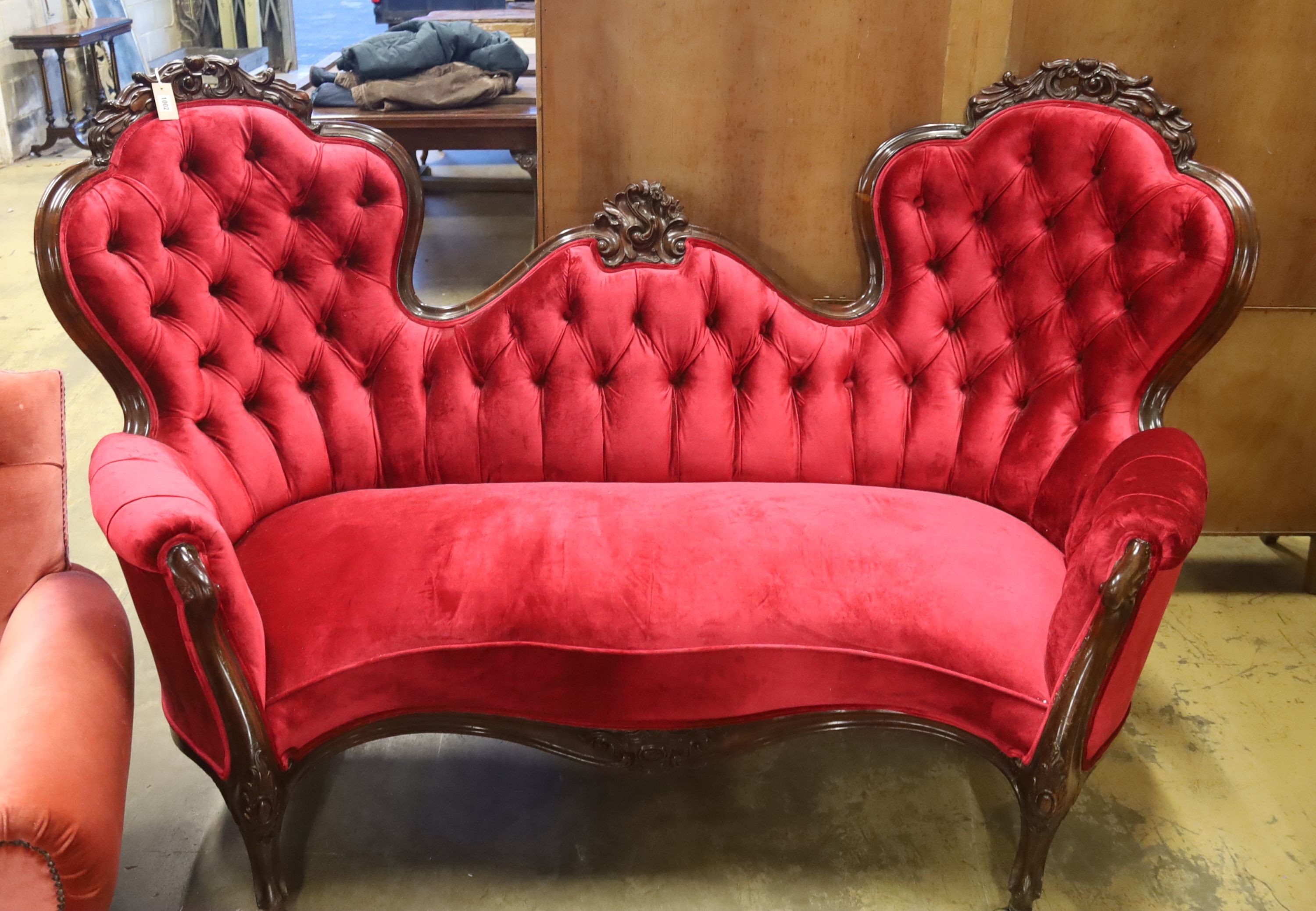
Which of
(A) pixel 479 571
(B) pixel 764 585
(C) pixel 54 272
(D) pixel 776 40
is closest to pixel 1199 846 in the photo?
(B) pixel 764 585

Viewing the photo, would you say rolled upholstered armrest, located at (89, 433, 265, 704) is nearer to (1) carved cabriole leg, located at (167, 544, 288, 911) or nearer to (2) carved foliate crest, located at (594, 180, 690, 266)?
(1) carved cabriole leg, located at (167, 544, 288, 911)

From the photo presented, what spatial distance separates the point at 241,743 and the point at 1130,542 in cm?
124

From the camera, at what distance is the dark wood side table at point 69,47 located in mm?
5285

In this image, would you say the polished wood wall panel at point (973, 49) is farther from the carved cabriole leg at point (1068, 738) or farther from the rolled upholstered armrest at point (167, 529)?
the rolled upholstered armrest at point (167, 529)

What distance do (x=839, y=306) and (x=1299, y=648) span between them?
1238 millimetres

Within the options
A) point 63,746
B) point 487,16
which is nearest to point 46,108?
point 487,16

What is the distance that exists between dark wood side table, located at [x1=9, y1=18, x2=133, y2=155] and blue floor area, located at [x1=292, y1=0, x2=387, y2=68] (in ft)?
7.23

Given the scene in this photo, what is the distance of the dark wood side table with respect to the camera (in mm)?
5285

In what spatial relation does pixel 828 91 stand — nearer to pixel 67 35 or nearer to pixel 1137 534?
pixel 1137 534

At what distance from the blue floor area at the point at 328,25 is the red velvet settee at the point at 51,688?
7.37m

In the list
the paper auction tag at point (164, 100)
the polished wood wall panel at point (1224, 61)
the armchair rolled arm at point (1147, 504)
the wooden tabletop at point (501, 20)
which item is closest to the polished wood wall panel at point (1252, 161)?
the polished wood wall panel at point (1224, 61)

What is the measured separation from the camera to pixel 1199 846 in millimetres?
1698

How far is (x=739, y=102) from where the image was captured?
6.47ft

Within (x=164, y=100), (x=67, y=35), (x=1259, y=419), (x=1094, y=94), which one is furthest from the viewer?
(x=67, y=35)
